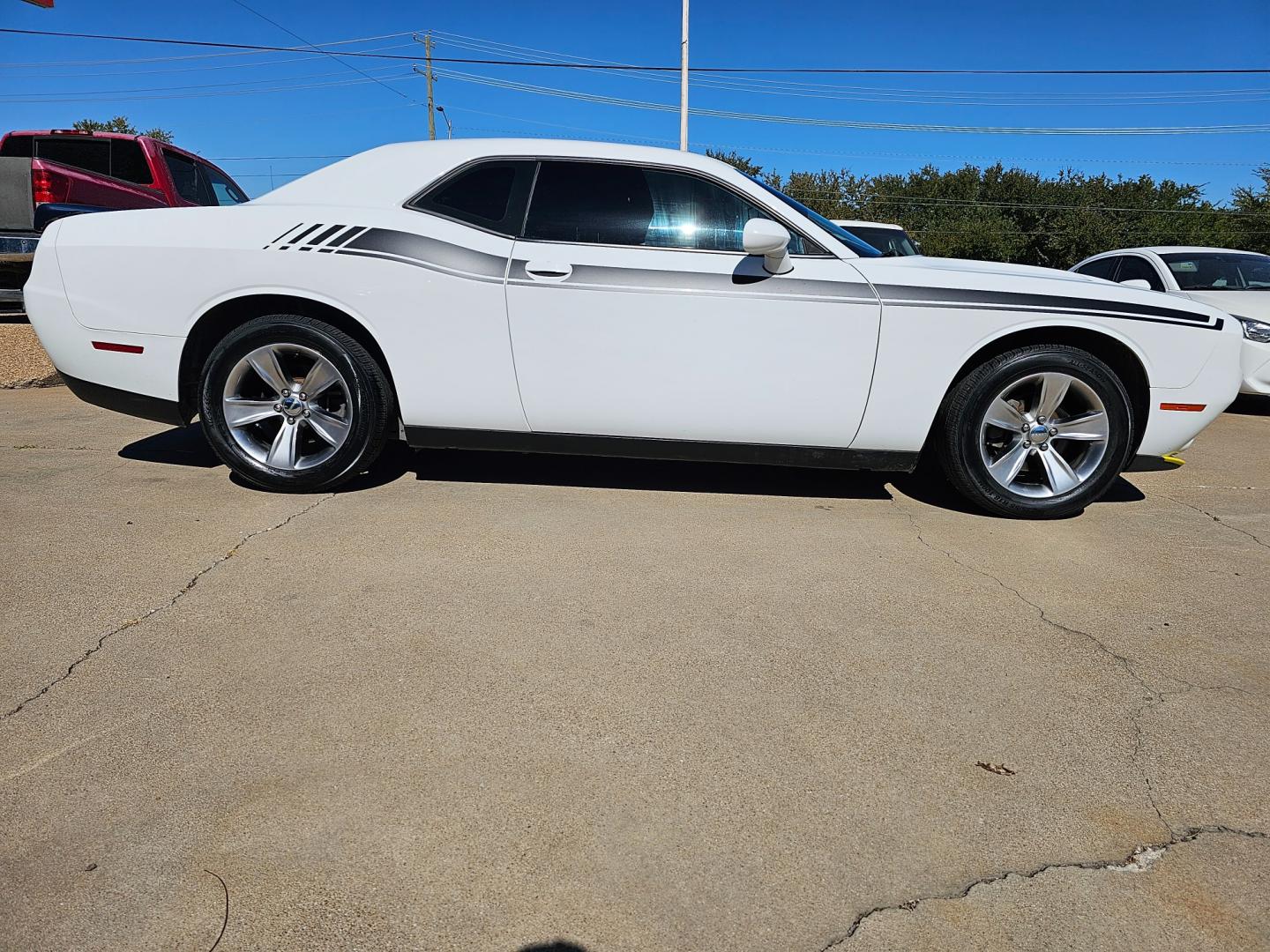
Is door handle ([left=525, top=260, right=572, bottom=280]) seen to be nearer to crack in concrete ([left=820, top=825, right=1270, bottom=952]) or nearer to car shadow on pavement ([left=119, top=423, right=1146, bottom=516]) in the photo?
car shadow on pavement ([left=119, top=423, right=1146, bottom=516])

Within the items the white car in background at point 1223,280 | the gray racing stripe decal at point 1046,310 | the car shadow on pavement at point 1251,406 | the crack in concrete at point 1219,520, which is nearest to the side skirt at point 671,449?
the gray racing stripe decal at point 1046,310

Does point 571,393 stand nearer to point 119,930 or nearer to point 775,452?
point 775,452

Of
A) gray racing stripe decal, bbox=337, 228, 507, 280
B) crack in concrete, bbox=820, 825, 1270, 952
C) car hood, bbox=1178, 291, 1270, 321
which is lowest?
crack in concrete, bbox=820, 825, 1270, 952

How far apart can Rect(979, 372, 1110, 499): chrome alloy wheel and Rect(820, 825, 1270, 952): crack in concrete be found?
7.28 ft

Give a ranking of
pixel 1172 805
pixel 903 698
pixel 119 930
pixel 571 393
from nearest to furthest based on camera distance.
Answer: pixel 119 930, pixel 1172 805, pixel 903 698, pixel 571 393

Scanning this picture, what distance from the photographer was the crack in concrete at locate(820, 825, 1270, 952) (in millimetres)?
1607

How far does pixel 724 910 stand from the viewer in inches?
63.4

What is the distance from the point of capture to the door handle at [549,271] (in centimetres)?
366

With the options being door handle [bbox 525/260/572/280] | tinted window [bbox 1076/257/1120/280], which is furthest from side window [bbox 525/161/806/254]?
tinted window [bbox 1076/257/1120/280]

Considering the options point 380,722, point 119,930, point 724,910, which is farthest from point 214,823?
point 724,910

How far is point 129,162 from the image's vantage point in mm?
9047

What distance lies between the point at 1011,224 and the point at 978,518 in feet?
205

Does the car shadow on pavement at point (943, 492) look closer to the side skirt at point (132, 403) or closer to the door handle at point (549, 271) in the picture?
the door handle at point (549, 271)

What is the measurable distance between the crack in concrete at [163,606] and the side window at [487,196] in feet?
4.77
